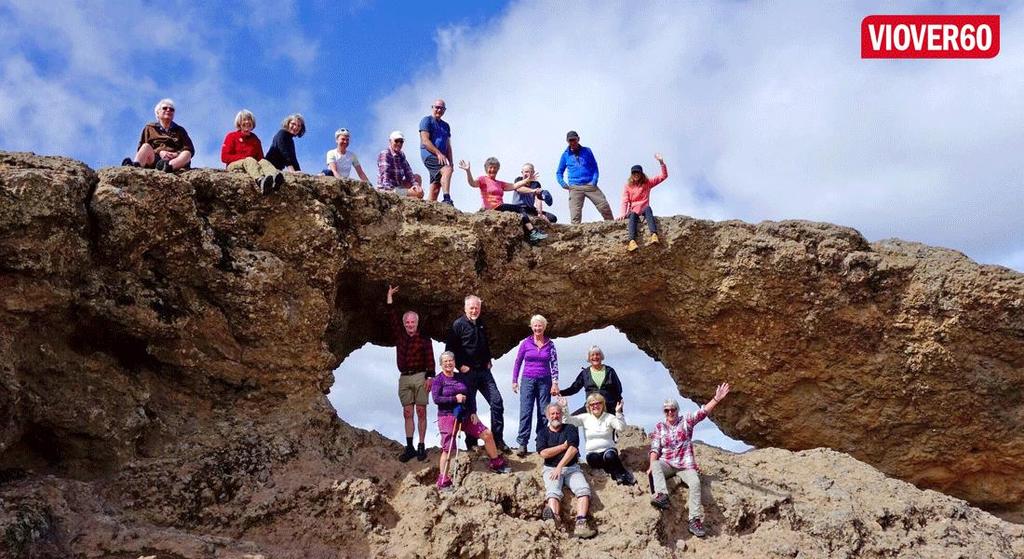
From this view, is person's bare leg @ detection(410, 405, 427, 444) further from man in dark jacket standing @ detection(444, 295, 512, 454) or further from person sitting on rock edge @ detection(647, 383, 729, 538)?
person sitting on rock edge @ detection(647, 383, 729, 538)

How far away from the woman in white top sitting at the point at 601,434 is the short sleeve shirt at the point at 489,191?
10.9 feet

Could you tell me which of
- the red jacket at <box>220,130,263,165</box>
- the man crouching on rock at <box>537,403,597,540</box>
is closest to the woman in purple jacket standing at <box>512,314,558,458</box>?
the man crouching on rock at <box>537,403,597,540</box>

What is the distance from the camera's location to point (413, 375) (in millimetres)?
9938

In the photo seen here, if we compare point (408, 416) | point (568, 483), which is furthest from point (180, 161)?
point (568, 483)

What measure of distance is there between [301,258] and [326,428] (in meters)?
2.01

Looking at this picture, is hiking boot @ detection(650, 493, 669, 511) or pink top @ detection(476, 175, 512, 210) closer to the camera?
hiking boot @ detection(650, 493, 669, 511)

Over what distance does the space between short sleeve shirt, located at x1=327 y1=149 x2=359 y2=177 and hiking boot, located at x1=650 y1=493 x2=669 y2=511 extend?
572cm

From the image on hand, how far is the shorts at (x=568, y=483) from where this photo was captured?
908cm

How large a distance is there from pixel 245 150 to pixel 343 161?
1.39 m

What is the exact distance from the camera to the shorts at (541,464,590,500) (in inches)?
357

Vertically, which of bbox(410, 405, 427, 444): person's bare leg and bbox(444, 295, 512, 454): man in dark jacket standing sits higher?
bbox(444, 295, 512, 454): man in dark jacket standing

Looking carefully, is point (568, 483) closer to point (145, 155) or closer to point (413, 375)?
A: point (413, 375)

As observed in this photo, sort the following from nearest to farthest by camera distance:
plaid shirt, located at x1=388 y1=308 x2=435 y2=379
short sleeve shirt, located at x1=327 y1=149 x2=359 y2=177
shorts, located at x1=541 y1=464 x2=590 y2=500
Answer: shorts, located at x1=541 y1=464 x2=590 y2=500
plaid shirt, located at x1=388 y1=308 x2=435 y2=379
short sleeve shirt, located at x1=327 y1=149 x2=359 y2=177

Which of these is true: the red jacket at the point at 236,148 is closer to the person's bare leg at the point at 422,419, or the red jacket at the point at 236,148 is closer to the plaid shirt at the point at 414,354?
the plaid shirt at the point at 414,354
